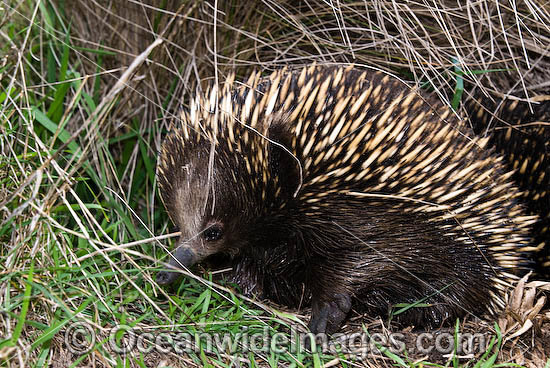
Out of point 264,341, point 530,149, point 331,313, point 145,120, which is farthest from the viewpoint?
point 145,120

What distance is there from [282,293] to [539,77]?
5.64 ft

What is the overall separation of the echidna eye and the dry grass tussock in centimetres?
22

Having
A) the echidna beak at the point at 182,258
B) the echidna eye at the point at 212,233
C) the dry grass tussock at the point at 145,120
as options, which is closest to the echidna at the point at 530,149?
the dry grass tussock at the point at 145,120

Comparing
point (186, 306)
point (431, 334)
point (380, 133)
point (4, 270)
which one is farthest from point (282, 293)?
point (4, 270)

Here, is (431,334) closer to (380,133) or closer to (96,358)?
(380,133)

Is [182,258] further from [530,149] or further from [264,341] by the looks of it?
[530,149]

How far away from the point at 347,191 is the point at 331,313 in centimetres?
53

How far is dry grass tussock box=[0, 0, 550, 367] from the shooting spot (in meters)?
2.22

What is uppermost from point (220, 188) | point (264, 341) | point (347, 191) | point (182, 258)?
point (347, 191)

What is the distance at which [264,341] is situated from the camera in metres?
2.46

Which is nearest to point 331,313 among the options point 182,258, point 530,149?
point 182,258

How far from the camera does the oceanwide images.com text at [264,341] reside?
2180 millimetres

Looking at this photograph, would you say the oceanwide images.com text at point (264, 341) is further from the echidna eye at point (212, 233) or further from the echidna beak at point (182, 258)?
the echidna eye at point (212, 233)

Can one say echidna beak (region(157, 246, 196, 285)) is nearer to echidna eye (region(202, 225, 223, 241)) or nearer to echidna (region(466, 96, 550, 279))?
echidna eye (region(202, 225, 223, 241))
